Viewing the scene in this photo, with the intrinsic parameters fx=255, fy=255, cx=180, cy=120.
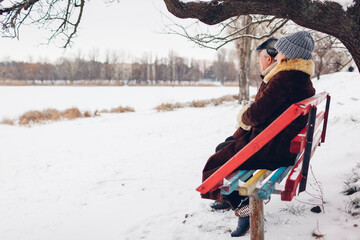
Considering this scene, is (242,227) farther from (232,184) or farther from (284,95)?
(284,95)

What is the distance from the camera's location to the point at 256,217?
2.06 metres

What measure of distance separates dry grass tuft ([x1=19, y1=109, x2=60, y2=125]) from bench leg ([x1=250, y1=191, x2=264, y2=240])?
14.2 m

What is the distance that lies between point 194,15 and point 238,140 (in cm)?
128

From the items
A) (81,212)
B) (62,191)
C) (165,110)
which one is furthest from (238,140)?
(165,110)

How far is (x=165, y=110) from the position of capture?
672 inches

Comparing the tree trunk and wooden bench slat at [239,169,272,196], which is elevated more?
the tree trunk

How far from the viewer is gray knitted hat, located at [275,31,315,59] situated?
2.09 m

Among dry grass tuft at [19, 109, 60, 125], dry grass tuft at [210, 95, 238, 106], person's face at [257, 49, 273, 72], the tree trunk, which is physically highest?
the tree trunk

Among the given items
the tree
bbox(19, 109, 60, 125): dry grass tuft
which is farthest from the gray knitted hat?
bbox(19, 109, 60, 125): dry grass tuft

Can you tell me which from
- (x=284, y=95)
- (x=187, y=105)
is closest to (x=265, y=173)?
(x=284, y=95)

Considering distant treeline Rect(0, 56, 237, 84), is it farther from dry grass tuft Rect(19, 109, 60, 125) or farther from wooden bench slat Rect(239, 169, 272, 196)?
wooden bench slat Rect(239, 169, 272, 196)

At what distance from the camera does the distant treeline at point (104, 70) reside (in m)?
79.0

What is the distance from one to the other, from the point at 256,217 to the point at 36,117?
14.9m

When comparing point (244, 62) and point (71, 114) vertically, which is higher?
point (244, 62)
